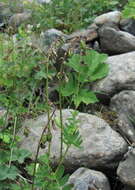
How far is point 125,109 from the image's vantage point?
3.94m

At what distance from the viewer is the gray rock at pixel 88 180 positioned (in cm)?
301

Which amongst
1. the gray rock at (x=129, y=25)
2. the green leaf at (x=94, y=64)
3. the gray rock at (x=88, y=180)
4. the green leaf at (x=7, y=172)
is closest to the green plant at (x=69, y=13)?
the gray rock at (x=129, y=25)

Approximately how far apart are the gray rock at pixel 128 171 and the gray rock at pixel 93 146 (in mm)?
284

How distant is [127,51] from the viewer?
496 cm

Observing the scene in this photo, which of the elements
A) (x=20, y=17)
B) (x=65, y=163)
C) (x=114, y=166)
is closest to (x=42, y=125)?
(x=65, y=163)

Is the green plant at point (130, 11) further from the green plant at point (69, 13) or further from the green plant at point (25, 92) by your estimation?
the green plant at point (25, 92)

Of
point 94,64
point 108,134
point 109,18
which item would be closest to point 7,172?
point 108,134

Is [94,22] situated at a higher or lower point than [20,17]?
higher

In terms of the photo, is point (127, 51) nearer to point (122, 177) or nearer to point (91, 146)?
point (91, 146)

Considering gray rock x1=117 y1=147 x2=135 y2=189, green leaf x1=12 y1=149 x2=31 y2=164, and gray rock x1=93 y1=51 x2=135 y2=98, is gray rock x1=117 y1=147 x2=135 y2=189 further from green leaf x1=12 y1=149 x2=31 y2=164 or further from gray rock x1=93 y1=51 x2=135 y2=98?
gray rock x1=93 y1=51 x2=135 y2=98

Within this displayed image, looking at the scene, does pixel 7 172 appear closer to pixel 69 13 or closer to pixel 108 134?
pixel 108 134

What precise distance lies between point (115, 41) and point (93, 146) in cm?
180

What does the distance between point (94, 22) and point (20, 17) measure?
1.82 m

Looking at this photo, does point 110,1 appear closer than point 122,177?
No
